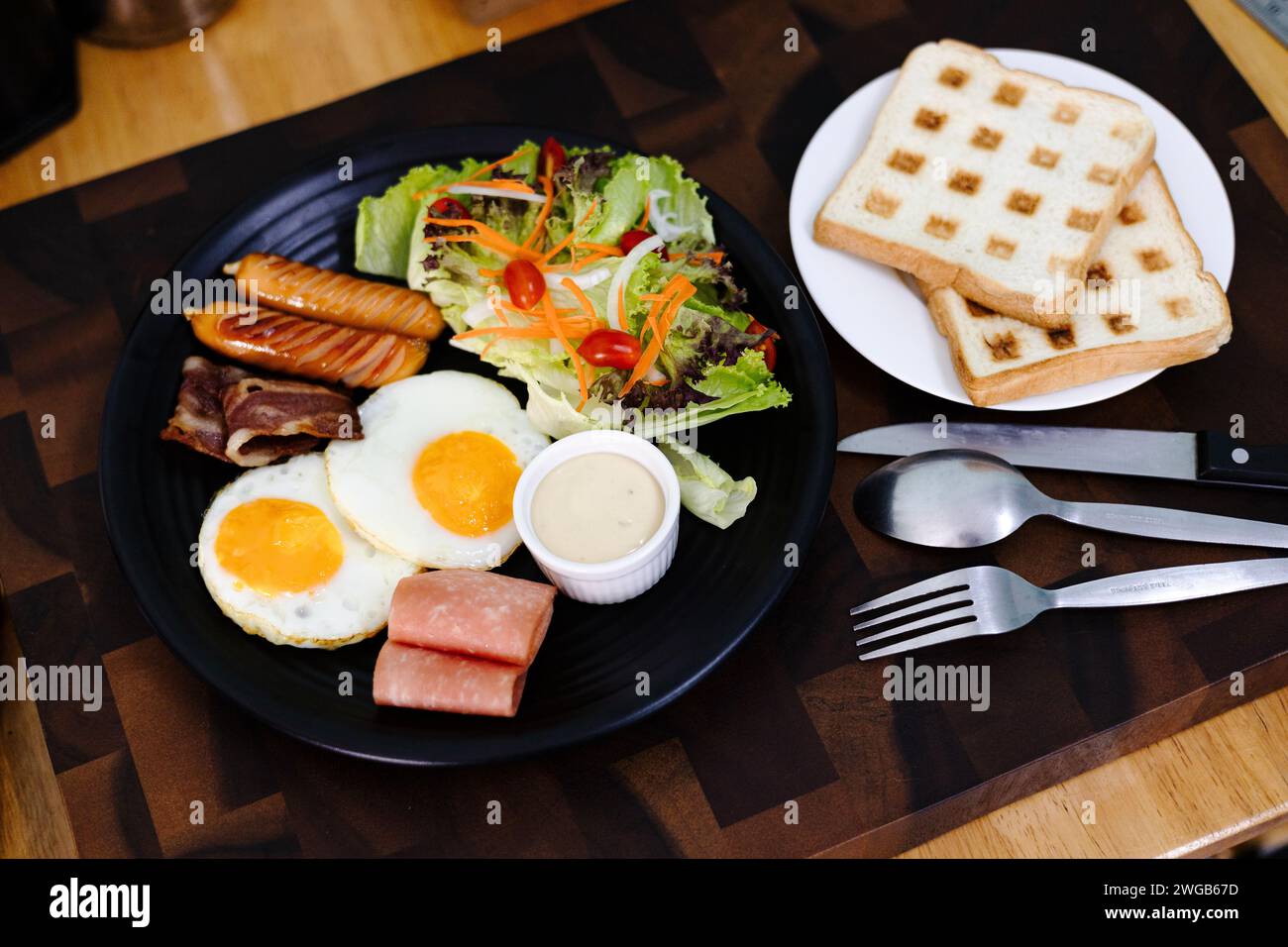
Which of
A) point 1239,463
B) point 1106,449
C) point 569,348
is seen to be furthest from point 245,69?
point 1239,463

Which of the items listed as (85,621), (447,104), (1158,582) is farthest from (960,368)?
(85,621)

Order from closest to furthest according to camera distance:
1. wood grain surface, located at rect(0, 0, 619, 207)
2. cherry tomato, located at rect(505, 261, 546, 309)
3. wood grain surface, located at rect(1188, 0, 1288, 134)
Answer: cherry tomato, located at rect(505, 261, 546, 309) < wood grain surface, located at rect(1188, 0, 1288, 134) < wood grain surface, located at rect(0, 0, 619, 207)

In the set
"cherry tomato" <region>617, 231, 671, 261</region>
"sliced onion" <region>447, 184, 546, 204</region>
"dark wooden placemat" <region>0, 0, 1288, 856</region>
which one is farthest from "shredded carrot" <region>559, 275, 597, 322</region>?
"dark wooden placemat" <region>0, 0, 1288, 856</region>

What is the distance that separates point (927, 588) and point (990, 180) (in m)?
1.27

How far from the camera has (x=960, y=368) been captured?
3113 millimetres

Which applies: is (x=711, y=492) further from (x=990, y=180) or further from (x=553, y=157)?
(x=990, y=180)

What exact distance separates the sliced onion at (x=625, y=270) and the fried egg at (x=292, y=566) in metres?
0.87

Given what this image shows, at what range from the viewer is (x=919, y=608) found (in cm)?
293

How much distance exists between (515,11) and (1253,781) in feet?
10.9

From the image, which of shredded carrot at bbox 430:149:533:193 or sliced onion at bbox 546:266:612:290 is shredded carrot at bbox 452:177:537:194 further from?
sliced onion at bbox 546:266:612:290

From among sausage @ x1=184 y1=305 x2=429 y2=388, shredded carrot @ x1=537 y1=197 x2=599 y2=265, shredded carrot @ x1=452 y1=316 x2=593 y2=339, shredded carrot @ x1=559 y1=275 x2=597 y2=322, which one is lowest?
sausage @ x1=184 y1=305 x2=429 y2=388

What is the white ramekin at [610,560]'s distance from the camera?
2.78m

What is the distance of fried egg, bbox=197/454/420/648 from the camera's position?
285 cm

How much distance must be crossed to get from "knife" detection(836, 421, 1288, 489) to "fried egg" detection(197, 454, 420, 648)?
1328 millimetres
